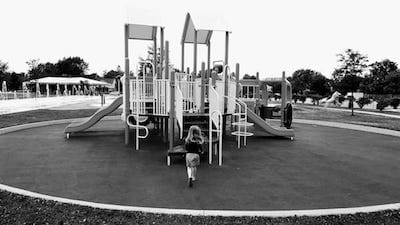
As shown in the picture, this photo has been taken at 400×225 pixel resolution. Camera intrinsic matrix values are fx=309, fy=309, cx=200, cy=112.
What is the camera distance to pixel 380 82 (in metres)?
49.9

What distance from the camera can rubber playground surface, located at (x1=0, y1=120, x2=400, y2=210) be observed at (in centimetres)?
480

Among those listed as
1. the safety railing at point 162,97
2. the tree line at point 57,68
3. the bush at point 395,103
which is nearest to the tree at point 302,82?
the bush at point 395,103

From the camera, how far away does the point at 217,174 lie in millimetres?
6301

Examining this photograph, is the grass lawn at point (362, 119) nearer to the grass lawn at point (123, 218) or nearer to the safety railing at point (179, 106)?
the safety railing at point (179, 106)

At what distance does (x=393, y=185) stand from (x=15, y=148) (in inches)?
366

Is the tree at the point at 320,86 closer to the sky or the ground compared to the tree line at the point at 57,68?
closer to the ground

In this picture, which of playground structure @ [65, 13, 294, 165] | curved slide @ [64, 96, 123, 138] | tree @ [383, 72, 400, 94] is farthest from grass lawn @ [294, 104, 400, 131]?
tree @ [383, 72, 400, 94]

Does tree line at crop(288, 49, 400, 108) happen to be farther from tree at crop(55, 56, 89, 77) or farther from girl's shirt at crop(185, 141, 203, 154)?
tree at crop(55, 56, 89, 77)

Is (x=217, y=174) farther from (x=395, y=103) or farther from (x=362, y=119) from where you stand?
(x=395, y=103)

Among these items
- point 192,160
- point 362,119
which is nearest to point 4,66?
point 362,119

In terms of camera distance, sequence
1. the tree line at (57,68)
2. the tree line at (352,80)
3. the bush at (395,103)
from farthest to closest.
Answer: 1. the tree line at (57,68)
2. the tree line at (352,80)
3. the bush at (395,103)

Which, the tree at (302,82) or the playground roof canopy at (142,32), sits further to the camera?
the tree at (302,82)

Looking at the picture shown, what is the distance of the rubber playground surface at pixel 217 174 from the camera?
4.80m

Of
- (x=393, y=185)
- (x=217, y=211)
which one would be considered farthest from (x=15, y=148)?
(x=393, y=185)
